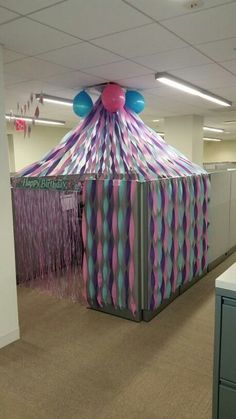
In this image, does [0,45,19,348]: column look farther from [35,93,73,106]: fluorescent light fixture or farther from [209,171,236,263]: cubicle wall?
[209,171,236,263]: cubicle wall

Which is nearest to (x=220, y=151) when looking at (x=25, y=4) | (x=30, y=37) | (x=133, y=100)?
(x=133, y=100)

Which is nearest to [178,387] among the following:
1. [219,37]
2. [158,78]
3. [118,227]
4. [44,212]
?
[118,227]

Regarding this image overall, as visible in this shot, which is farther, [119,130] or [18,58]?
[119,130]

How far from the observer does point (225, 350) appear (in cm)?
131

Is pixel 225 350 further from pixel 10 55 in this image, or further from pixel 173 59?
pixel 10 55

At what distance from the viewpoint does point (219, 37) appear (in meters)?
2.52

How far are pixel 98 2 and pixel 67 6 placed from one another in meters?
0.19

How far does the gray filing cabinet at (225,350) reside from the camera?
50.4 inches

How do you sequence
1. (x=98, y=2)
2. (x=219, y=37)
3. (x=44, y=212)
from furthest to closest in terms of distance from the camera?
(x=44, y=212) < (x=219, y=37) < (x=98, y=2)

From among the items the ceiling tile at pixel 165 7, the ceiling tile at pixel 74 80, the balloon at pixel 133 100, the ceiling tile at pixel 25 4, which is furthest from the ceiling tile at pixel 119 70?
the ceiling tile at pixel 25 4

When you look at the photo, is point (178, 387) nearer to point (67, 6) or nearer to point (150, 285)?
point (150, 285)

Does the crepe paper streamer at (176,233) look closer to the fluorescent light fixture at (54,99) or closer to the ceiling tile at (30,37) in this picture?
the ceiling tile at (30,37)

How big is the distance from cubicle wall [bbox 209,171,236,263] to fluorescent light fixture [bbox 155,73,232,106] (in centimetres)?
117

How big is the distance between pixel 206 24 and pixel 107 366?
2510mm
